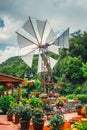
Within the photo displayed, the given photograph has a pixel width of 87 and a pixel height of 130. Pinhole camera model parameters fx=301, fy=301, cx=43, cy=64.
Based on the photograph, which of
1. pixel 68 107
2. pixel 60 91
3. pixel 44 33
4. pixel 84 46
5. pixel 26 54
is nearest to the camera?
pixel 68 107

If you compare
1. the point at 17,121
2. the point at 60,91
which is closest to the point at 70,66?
the point at 60,91

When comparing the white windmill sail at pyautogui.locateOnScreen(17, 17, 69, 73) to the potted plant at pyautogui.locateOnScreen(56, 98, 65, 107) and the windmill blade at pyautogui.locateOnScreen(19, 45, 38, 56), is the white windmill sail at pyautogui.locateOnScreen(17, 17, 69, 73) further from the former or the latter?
the potted plant at pyautogui.locateOnScreen(56, 98, 65, 107)

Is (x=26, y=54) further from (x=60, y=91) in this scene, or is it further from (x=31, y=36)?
(x=60, y=91)

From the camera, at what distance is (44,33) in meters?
30.6

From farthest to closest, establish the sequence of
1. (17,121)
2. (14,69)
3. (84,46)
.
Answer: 1. (14,69)
2. (84,46)
3. (17,121)

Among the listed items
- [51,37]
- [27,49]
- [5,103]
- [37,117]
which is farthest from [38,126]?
[51,37]

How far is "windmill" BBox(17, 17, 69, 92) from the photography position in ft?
92.8

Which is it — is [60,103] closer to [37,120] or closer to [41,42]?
[37,120]

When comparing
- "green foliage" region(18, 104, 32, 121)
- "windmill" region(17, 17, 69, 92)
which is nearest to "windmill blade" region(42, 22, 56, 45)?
"windmill" region(17, 17, 69, 92)

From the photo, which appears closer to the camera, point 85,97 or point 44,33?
point 85,97

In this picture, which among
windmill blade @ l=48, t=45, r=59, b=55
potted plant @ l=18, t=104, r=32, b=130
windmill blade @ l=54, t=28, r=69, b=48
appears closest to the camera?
potted plant @ l=18, t=104, r=32, b=130

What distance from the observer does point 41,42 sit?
30.2 m

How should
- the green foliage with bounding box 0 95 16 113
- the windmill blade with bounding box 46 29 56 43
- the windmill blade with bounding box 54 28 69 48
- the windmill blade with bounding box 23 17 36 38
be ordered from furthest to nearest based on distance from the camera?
the windmill blade with bounding box 46 29 56 43 → the windmill blade with bounding box 54 28 69 48 → the windmill blade with bounding box 23 17 36 38 → the green foliage with bounding box 0 95 16 113

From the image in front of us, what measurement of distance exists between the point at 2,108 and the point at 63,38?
13.4m
